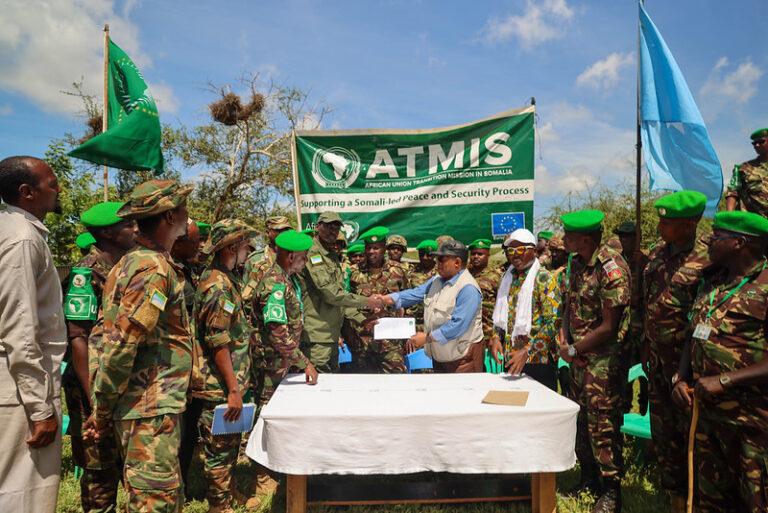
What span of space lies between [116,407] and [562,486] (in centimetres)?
353

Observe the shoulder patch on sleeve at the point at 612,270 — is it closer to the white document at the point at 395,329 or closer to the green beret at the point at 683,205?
the green beret at the point at 683,205

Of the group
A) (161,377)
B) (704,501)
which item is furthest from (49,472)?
(704,501)

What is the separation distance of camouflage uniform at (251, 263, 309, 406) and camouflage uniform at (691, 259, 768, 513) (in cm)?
272

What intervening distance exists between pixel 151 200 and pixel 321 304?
288 cm

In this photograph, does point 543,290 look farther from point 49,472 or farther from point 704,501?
point 49,472

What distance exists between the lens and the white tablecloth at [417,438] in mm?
2660

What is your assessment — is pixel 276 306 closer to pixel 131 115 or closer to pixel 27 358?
pixel 27 358

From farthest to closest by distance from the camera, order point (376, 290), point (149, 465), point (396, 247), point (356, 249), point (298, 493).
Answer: point (356, 249) < point (396, 247) < point (376, 290) < point (298, 493) < point (149, 465)

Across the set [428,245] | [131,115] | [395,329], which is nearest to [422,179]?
[428,245]

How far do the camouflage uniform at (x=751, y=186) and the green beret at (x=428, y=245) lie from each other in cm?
340

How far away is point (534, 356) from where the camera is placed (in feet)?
14.2

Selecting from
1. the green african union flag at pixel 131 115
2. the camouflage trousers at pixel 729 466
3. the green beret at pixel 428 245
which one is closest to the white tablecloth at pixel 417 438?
the camouflage trousers at pixel 729 466

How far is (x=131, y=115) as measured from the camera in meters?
6.05

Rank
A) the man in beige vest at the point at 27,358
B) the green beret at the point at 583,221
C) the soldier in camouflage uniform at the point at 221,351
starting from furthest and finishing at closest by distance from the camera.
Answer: the green beret at the point at 583,221, the soldier in camouflage uniform at the point at 221,351, the man in beige vest at the point at 27,358
